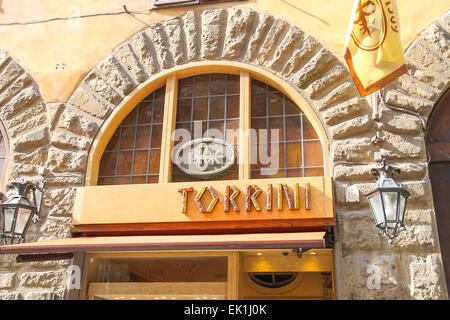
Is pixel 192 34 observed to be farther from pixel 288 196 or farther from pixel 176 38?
pixel 288 196

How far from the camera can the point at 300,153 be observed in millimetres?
6148

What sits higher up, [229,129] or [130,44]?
[130,44]

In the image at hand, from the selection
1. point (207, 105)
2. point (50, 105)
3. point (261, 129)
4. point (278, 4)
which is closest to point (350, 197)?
point (261, 129)

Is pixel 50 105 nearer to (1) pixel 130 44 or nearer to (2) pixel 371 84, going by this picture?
(1) pixel 130 44

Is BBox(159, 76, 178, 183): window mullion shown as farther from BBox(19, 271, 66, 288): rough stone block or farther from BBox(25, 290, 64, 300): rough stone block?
BBox(25, 290, 64, 300): rough stone block

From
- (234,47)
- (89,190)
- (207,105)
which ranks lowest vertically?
(89,190)

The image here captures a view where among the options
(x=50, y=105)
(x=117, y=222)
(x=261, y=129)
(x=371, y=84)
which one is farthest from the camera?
(x=50, y=105)

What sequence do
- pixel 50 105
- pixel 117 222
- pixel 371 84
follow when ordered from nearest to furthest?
pixel 371 84 < pixel 117 222 < pixel 50 105

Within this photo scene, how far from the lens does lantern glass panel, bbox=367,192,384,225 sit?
4895 millimetres

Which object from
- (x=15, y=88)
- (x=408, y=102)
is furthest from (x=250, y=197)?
(x=15, y=88)

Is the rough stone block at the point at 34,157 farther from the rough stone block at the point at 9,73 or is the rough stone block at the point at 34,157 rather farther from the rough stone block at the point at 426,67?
the rough stone block at the point at 426,67

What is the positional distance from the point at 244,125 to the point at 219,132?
1.20 feet

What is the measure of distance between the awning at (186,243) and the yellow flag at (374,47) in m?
1.75

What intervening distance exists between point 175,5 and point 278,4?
147 cm
